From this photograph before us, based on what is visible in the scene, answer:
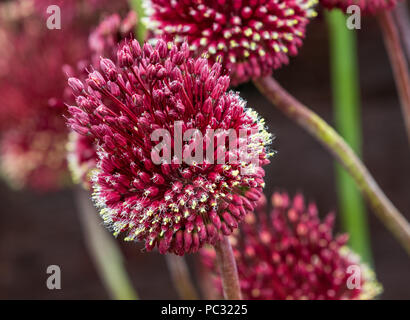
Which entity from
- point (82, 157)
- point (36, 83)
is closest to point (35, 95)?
point (36, 83)

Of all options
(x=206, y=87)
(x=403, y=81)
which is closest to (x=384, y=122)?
(x=403, y=81)

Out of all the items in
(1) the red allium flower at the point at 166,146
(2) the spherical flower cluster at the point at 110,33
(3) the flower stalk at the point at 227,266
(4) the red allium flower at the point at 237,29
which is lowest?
(3) the flower stalk at the point at 227,266

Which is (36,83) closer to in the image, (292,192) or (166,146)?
(166,146)

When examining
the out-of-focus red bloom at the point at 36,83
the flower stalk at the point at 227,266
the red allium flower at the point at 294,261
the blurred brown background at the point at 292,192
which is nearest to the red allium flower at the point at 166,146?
the flower stalk at the point at 227,266

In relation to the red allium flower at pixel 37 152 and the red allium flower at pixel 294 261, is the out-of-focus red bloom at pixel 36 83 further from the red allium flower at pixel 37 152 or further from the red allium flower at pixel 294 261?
the red allium flower at pixel 294 261

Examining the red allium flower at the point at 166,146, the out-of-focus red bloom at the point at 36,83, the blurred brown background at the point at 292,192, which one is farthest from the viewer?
the blurred brown background at the point at 292,192

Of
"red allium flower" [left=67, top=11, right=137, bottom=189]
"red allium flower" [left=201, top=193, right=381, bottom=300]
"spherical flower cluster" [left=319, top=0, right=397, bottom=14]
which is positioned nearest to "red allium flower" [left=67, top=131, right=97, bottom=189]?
"red allium flower" [left=67, top=11, right=137, bottom=189]
